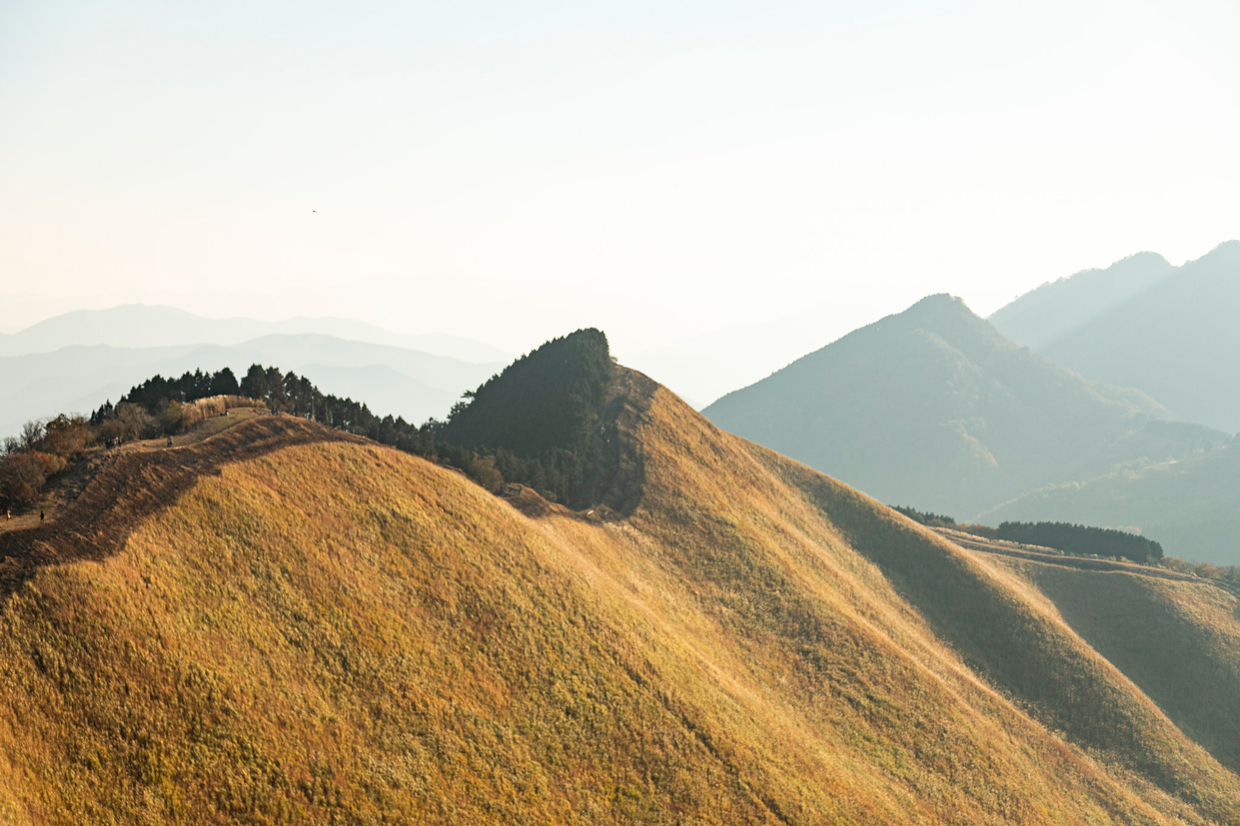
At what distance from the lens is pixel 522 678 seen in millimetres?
39156

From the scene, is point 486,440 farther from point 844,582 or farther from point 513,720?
point 513,720

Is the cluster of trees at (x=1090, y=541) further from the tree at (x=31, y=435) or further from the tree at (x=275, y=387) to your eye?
the tree at (x=31, y=435)

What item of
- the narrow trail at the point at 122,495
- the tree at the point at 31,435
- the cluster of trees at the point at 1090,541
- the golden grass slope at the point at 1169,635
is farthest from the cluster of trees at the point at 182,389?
the cluster of trees at the point at 1090,541

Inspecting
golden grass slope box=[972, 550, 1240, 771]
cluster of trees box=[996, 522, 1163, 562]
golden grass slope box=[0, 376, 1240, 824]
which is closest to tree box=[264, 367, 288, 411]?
golden grass slope box=[0, 376, 1240, 824]

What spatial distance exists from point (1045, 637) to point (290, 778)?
7870 centimetres

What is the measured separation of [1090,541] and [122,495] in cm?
13300

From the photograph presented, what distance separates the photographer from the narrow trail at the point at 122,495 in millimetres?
29828

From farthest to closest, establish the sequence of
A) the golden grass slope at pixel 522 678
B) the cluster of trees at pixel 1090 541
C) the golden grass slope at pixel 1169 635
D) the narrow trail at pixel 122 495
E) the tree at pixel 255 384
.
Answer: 1. the cluster of trees at pixel 1090 541
2. the golden grass slope at pixel 1169 635
3. the tree at pixel 255 384
4. the narrow trail at pixel 122 495
5. the golden grass slope at pixel 522 678

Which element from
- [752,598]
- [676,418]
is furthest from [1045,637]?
[676,418]

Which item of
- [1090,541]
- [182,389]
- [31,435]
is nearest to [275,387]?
[182,389]

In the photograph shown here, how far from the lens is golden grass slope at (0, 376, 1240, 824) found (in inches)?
1050

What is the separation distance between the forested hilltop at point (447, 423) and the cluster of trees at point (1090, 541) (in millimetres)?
80803

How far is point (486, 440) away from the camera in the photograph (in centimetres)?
9312

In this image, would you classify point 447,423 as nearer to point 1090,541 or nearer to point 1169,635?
point 1169,635
